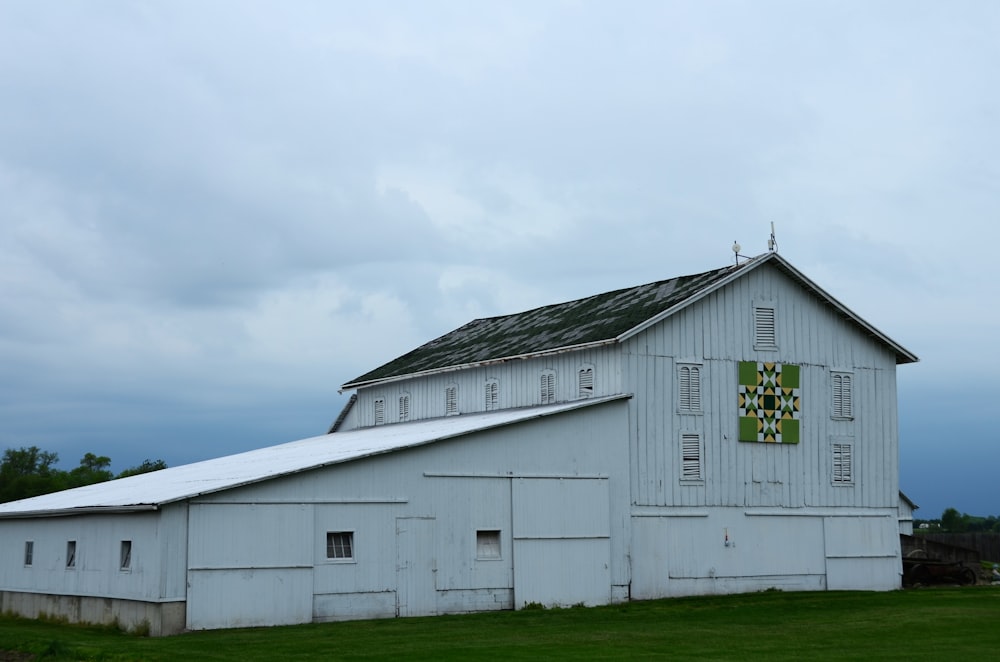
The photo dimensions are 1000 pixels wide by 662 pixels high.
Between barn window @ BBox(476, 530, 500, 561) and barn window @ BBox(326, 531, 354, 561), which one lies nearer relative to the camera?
barn window @ BBox(326, 531, 354, 561)

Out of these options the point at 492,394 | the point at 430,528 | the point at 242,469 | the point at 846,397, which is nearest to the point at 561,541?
the point at 430,528

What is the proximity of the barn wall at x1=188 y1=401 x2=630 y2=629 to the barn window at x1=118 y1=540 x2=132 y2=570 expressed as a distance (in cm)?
285

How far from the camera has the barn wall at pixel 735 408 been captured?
37.5m

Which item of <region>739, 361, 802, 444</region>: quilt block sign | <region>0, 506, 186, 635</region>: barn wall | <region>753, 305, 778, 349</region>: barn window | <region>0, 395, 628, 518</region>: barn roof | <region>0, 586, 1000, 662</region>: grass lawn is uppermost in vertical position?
<region>753, 305, 778, 349</region>: barn window

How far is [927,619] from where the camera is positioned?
99.9 ft

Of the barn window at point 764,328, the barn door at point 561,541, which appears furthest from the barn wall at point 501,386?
the barn window at point 764,328

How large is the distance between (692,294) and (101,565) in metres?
18.3

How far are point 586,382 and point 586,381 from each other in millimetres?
30

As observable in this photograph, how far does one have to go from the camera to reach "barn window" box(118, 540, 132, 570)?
31.5m

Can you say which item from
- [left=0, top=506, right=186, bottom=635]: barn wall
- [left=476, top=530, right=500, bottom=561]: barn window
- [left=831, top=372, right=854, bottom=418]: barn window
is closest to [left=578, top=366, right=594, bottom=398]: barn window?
[left=476, top=530, right=500, bottom=561]: barn window

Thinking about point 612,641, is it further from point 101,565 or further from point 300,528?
point 101,565

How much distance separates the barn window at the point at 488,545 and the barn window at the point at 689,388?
740 centimetres

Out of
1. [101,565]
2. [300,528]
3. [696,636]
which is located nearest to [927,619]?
[696,636]

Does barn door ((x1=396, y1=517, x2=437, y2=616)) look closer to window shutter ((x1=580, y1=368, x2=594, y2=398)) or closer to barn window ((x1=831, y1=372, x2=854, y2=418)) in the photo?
window shutter ((x1=580, y1=368, x2=594, y2=398))
